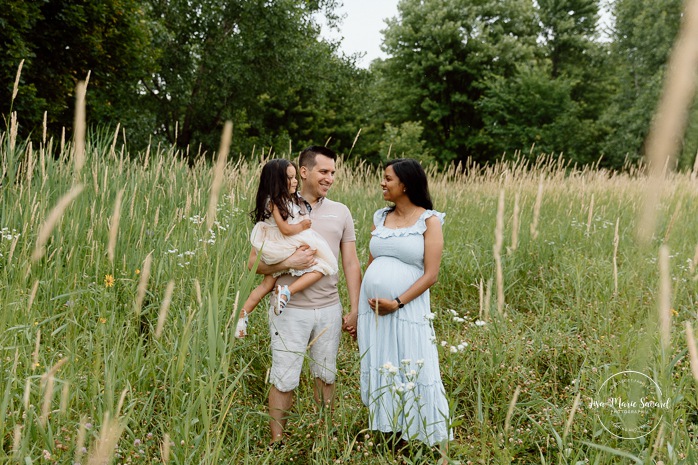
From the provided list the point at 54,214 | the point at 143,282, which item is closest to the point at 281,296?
the point at 143,282

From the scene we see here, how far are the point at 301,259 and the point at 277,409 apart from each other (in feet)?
2.38

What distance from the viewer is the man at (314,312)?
2393 millimetres

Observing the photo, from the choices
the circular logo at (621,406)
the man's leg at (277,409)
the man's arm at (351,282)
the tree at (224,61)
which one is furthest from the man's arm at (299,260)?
the tree at (224,61)

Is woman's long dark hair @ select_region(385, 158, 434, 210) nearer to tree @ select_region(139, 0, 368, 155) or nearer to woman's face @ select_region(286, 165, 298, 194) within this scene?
woman's face @ select_region(286, 165, 298, 194)

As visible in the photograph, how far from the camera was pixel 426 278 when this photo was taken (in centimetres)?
245

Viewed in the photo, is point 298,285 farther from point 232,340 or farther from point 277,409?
point 232,340

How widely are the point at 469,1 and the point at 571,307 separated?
2305 centimetres

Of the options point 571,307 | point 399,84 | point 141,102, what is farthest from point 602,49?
point 571,307

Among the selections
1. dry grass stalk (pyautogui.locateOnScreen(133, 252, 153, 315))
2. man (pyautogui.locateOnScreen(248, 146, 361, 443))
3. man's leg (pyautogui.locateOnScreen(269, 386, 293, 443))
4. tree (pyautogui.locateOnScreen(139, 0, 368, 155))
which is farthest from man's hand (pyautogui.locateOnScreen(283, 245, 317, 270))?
tree (pyautogui.locateOnScreen(139, 0, 368, 155))

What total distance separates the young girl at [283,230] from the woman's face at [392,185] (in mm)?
435

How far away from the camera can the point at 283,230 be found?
239cm

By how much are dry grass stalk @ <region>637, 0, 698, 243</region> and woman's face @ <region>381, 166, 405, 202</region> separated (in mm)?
2029

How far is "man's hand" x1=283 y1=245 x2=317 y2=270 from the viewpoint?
7.79 ft

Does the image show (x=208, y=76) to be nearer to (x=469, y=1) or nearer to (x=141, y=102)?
(x=141, y=102)
